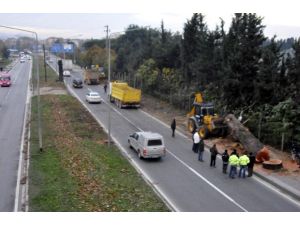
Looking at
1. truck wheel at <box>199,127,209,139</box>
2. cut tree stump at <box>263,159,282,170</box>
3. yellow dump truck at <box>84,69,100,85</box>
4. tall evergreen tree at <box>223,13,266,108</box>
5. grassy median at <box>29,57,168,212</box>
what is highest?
→ tall evergreen tree at <box>223,13,266,108</box>

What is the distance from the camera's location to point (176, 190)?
21.4 metres

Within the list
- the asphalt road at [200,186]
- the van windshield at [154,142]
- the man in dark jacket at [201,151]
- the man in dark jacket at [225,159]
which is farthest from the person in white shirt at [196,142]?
the man in dark jacket at [225,159]

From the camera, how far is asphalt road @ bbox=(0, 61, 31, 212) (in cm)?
2059

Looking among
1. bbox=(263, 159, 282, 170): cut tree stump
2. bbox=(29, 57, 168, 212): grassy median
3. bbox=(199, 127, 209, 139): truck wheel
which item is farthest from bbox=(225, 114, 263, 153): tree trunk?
bbox=(29, 57, 168, 212): grassy median

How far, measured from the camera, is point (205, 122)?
3312cm

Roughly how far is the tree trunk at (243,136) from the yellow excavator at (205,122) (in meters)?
0.89

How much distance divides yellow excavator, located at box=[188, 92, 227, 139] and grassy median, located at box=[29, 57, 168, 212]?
7.23m

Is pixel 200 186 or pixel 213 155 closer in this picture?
pixel 200 186

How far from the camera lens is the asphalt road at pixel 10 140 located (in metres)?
20.6

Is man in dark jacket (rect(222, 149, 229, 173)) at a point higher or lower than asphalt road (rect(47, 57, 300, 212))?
higher

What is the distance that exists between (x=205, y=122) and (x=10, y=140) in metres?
15.0

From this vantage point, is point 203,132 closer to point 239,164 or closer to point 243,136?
point 243,136

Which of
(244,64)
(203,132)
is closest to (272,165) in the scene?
(203,132)

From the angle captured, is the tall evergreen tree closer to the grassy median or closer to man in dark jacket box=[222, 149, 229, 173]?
the grassy median
